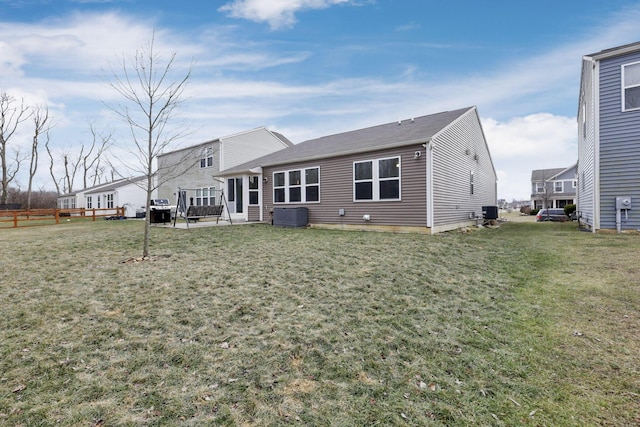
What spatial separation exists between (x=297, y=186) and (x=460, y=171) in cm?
722

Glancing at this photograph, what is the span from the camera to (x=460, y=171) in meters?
12.9

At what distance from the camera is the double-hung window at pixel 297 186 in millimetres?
13352

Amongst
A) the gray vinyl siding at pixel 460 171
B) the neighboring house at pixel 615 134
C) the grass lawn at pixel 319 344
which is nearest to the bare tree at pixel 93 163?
the grass lawn at pixel 319 344

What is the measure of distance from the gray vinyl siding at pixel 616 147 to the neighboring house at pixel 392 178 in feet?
14.5

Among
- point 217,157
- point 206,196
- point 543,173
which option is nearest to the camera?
point 217,157

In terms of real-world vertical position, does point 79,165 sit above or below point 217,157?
above

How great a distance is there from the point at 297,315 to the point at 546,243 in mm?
8386

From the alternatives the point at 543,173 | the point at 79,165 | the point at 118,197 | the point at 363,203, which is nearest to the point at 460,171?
the point at 363,203

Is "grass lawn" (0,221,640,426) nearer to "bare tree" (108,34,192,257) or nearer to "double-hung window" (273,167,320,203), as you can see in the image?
"bare tree" (108,34,192,257)

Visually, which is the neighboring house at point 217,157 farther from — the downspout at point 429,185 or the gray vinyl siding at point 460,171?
the gray vinyl siding at point 460,171

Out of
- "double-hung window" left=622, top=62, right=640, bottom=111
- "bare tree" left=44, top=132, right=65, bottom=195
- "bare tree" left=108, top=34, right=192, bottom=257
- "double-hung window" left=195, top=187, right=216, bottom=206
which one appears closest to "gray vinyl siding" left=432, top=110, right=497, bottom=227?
"double-hung window" left=622, top=62, right=640, bottom=111

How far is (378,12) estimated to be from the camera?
39.2 feet

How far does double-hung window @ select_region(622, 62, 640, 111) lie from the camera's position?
903 centimetres

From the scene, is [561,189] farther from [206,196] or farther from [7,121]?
[7,121]
